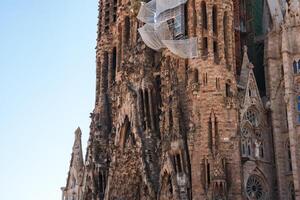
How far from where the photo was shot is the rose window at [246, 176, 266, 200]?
37406 mm

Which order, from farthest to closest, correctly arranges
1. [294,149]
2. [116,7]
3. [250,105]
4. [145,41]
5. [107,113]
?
1. [116,7]
2. [107,113]
3. [145,41]
4. [250,105]
5. [294,149]

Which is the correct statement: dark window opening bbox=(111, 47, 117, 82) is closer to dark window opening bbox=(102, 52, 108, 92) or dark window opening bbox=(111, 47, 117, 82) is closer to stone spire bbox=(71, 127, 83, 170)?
dark window opening bbox=(102, 52, 108, 92)

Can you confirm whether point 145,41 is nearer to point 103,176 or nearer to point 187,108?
point 187,108

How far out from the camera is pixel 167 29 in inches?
1613

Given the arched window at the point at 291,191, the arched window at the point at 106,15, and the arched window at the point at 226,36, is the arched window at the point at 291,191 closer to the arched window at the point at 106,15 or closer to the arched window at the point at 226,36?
the arched window at the point at 226,36

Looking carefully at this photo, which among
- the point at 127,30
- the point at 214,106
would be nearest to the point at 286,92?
the point at 214,106

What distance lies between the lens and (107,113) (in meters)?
45.8

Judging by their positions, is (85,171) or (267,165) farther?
(85,171)

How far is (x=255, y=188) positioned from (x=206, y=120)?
18.0 ft

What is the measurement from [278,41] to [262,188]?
9.86 m

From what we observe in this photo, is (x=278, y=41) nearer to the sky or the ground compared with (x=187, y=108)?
nearer to the sky

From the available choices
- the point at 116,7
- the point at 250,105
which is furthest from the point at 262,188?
the point at 116,7

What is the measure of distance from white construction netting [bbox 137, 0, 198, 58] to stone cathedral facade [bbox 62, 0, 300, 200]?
Result: 0.47 m

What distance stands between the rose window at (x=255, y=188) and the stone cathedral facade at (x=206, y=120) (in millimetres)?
65
